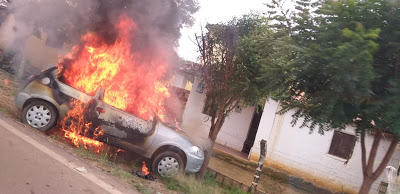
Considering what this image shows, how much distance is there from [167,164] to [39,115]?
2894 mm

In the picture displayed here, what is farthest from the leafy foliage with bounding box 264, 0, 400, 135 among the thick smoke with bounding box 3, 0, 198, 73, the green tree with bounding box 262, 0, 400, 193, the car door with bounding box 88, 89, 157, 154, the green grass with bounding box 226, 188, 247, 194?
the thick smoke with bounding box 3, 0, 198, 73

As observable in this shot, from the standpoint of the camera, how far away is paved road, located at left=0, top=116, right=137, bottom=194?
355 cm

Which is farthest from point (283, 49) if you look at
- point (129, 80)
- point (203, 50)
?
point (129, 80)

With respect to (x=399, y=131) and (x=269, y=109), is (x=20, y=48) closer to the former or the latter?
(x=269, y=109)

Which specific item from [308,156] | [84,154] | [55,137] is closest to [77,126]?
[55,137]

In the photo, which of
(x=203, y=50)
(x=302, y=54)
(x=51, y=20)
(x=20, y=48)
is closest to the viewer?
(x=302, y=54)

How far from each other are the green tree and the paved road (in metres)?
3.19

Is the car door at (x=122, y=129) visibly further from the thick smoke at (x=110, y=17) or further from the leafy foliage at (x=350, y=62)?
the leafy foliage at (x=350, y=62)

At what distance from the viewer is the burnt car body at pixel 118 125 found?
5977 mm

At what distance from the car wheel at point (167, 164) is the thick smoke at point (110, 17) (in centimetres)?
381

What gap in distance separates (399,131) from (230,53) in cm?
469

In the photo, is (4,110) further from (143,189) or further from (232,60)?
(232,60)

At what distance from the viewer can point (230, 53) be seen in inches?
291

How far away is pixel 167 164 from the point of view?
19.5 ft
